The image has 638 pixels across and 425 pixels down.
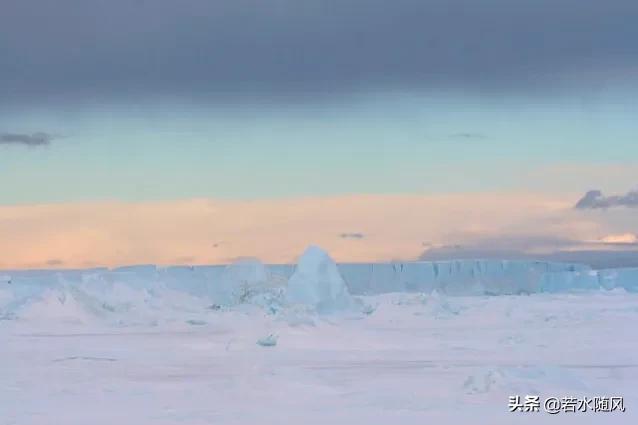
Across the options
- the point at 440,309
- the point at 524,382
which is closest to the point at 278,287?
the point at 440,309

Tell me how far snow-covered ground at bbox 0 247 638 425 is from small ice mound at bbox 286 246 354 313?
33 mm

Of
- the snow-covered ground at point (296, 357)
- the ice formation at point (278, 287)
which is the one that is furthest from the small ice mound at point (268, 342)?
the ice formation at point (278, 287)

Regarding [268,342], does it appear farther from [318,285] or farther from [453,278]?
[453,278]

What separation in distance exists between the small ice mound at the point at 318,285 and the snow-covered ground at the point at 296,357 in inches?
1.3

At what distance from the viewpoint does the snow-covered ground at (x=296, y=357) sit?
9109 millimetres

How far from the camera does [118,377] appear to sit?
1175 cm

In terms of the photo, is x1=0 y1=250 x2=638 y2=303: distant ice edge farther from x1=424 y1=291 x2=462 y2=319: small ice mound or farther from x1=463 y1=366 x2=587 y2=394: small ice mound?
x1=463 y1=366 x2=587 y2=394: small ice mound

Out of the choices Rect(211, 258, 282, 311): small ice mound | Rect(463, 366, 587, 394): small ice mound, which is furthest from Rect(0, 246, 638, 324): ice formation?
Rect(463, 366, 587, 394): small ice mound

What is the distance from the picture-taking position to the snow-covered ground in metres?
9.11

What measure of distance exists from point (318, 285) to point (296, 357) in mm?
10218

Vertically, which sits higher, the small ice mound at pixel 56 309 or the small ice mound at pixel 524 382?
the small ice mound at pixel 524 382

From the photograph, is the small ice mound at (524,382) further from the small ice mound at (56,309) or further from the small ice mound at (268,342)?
the small ice mound at (56,309)

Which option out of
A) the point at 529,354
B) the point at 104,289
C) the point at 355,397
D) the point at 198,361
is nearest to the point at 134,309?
the point at 104,289

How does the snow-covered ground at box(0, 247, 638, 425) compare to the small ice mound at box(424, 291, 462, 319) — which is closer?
the snow-covered ground at box(0, 247, 638, 425)
